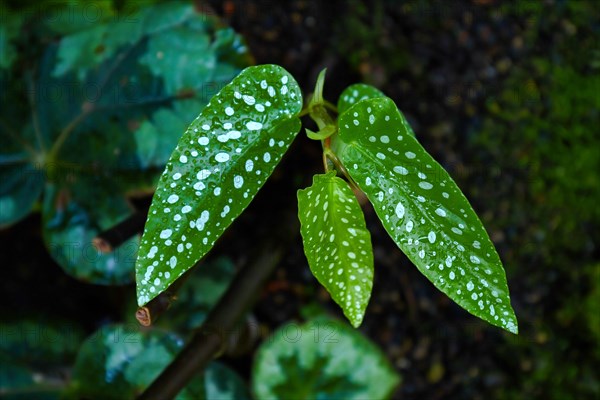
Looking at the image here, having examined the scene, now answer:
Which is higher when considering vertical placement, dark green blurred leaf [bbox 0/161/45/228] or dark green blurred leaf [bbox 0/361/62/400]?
dark green blurred leaf [bbox 0/161/45/228]

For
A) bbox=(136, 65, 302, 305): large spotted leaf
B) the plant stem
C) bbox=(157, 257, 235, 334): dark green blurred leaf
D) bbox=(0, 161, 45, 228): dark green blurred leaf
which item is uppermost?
bbox=(136, 65, 302, 305): large spotted leaf

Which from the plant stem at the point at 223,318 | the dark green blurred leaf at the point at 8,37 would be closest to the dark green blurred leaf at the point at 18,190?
the dark green blurred leaf at the point at 8,37

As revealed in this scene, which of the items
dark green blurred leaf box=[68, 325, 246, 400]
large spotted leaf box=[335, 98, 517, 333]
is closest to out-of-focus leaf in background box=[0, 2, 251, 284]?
dark green blurred leaf box=[68, 325, 246, 400]

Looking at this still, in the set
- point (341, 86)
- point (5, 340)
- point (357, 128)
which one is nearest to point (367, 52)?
point (341, 86)

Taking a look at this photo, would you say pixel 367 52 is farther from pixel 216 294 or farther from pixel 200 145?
pixel 200 145

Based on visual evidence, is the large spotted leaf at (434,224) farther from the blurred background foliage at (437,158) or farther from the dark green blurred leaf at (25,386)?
the dark green blurred leaf at (25,386)

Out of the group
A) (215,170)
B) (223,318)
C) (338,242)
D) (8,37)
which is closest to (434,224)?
(338,242)

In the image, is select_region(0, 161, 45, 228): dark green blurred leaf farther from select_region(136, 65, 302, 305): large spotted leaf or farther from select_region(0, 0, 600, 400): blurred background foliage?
select_region(136, 65, 302, 305): large spotted leaf
